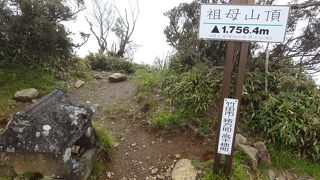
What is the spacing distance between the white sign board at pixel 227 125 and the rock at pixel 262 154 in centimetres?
88

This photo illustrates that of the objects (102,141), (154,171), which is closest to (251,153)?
(154,171)

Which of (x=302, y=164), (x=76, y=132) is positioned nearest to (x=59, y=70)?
(x=76, y=132)

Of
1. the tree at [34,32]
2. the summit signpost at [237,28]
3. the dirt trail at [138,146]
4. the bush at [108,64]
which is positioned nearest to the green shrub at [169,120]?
the dirt trail at [138,146]

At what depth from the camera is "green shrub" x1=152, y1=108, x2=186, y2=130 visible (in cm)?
484

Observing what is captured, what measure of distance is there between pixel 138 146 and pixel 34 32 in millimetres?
4040

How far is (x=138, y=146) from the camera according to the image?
466 centimetres

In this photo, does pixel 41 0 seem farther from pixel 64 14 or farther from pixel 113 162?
pixel 113 162

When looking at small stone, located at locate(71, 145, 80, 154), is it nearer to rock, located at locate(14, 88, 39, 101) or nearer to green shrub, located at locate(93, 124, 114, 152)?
green shrub, located at locate(93, 124, 114, 152)

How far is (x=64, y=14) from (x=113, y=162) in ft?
15.4

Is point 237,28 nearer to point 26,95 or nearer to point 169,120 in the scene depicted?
point 169,120

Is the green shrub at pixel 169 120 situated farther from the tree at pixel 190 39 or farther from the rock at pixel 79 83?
the rock at pixel 79 83

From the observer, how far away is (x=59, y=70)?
25.1 ft

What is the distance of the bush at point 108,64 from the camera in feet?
36.1

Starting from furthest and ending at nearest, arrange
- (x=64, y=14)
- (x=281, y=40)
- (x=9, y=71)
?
(x=64, y=14) → (x=9, y=71) → (x=281, y=40)
